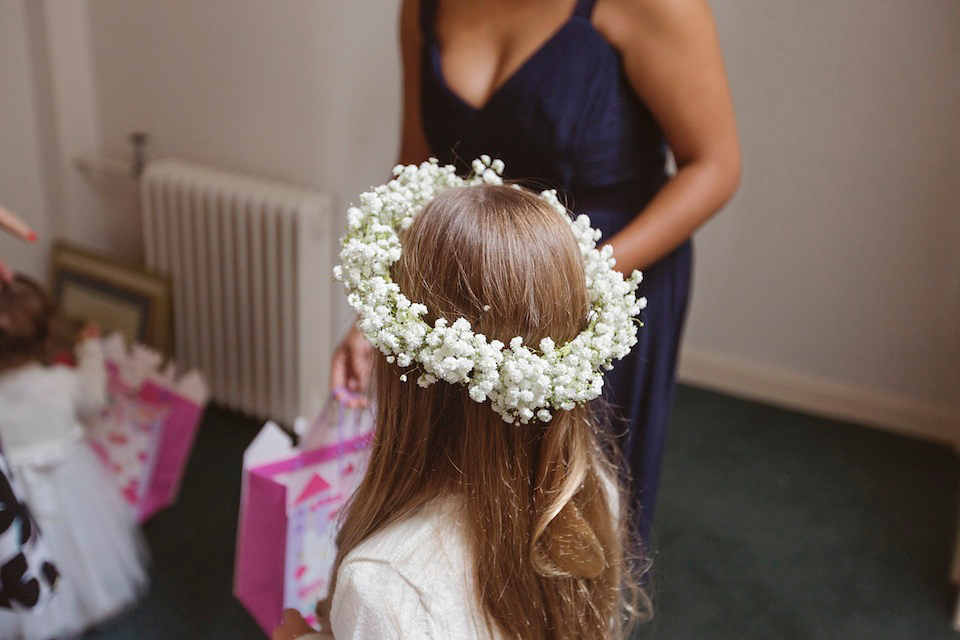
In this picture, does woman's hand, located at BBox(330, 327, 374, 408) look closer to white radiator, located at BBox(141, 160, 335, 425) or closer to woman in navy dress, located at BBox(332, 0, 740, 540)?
woman in navy dress, located at BBox(332, 0, 740, 540)

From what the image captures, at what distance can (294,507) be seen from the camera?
1.33 m

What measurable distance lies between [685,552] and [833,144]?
1337mm

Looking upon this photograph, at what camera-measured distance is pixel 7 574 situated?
117 centimetres

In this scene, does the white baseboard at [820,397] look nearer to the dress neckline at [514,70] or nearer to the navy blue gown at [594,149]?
the navy blue gown at [594,149]

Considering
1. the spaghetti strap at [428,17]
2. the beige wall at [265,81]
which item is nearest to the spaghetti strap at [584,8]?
the spaghetti strap at [428,17]

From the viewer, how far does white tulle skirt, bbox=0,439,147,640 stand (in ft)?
5.87

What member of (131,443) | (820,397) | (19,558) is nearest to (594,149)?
(19,558)

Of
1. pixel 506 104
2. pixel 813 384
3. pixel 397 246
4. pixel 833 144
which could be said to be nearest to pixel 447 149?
pixel 506 104

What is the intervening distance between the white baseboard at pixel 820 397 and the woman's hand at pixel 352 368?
6.31ft

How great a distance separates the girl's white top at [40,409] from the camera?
1778 mm

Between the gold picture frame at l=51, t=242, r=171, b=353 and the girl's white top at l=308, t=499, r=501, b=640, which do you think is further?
the gold picture frame at l=51, t=242, r=171, b=353

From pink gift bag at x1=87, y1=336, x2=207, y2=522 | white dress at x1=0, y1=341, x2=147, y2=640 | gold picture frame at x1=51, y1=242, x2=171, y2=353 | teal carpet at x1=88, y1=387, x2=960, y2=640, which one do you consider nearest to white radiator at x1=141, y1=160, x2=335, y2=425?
gold picture frame at x1=51, y1=242, x2=171, y2=353

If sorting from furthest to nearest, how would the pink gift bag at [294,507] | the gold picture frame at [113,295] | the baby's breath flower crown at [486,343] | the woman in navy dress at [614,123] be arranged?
the gold picture frame at [113,295], the pink gift bag at [294,507], the woman in navy dress at [614,123], the baby's breath flower crown at [486,343]

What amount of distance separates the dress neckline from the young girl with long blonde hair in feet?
1.34
